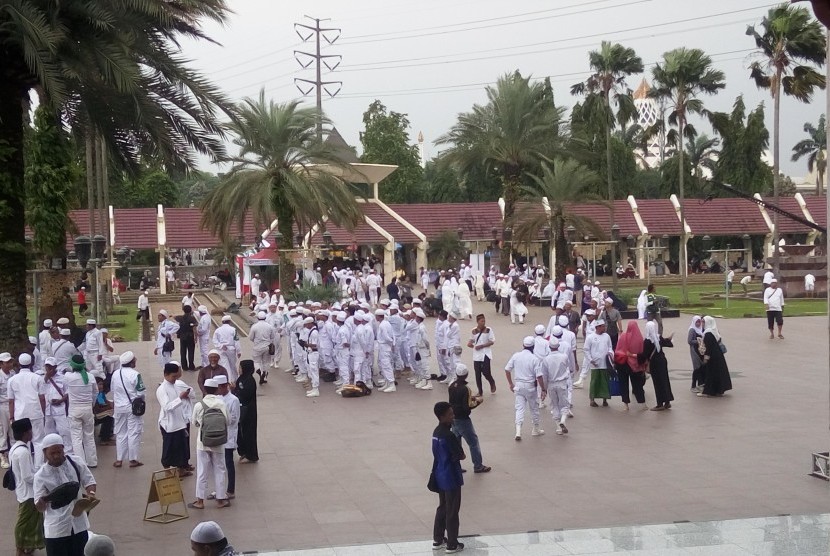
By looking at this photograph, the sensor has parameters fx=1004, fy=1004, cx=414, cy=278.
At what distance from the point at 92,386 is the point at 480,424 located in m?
5.80

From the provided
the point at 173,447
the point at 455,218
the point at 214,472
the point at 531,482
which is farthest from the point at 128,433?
the point at 455,218

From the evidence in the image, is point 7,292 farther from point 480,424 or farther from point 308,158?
point 308,158

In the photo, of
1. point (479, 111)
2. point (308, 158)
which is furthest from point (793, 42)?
point (308, 158)

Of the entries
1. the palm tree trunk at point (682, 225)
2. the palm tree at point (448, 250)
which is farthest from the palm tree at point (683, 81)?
the palm tree at point (448, 250)

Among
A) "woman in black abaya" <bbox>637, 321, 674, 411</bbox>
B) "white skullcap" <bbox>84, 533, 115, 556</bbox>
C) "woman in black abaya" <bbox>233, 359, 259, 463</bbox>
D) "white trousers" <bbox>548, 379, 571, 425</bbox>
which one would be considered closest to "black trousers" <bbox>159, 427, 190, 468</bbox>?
"woman in black abaya" <bbox>233, 359, 259, 463</bbox>

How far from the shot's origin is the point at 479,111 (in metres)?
43.2

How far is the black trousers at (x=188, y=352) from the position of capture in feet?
70.6

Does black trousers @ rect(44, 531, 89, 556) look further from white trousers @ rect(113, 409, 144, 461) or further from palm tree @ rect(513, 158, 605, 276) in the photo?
palm tree @ rect(513, 158, 605, 276)

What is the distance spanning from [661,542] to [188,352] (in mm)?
14245

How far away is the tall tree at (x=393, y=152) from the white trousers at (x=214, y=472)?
6283 centimetres

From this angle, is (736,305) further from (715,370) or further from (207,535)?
(207,535)

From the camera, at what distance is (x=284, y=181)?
108 feet

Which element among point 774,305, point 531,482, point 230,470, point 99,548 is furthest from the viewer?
point 774,305

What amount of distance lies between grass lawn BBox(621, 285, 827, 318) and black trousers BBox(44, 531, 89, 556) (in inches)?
1040
